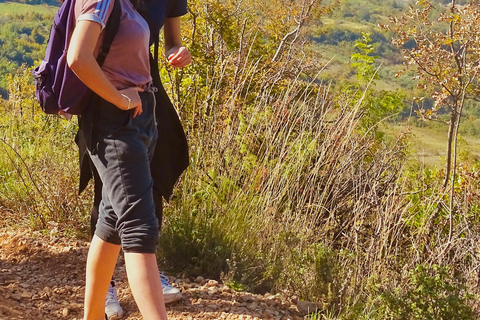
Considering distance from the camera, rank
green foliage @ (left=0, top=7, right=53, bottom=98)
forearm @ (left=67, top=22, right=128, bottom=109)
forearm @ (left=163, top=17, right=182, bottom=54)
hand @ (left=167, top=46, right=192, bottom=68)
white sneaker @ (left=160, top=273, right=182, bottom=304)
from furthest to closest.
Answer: green foliage @ (left=0, top=7, right=53, bottom=98) < white sneaker @ (left=160, top=273, right=182, bottom=304) < forearm @ (left=163, top=17, right=182, bottom=54) < hand @ (left=167, top=46, right=192, bottom=68) < forearm @ (left=67, top=22, right=128, bottom=109)

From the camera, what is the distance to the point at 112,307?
2662 mm

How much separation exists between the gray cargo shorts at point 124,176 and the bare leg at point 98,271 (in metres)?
0.04

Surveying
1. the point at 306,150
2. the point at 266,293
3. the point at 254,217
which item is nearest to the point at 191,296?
the point at 266,293

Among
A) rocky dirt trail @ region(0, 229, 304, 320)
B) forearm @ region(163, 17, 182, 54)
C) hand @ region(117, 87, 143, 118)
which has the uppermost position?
forearm @ region(163, 17, 182, 54)

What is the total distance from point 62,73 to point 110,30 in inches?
8.5

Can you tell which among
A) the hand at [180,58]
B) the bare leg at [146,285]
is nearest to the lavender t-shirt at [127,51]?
the hand at [180,58]

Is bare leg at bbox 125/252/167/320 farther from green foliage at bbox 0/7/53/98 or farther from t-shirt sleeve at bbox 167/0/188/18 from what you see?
green foliage at bbox 0/7/53/98

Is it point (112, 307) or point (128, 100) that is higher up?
point (128, 100)

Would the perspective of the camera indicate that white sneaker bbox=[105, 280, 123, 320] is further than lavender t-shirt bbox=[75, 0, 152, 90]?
Yes

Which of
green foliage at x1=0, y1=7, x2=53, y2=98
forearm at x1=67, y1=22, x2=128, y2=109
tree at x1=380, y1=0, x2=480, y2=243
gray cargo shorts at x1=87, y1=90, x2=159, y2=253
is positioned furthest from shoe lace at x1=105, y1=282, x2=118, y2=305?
green foliage at x1=0, y1=7, x2=53, y2=98

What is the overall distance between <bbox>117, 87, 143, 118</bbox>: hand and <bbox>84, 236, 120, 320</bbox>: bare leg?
18.0 inches

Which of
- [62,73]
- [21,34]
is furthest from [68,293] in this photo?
[21,34]

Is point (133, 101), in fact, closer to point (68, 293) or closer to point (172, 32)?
point (172, 32)

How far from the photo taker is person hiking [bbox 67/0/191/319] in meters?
1.83
